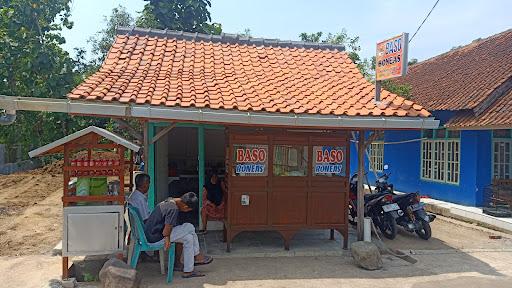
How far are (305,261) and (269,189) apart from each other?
4.28ft

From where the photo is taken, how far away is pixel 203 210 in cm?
816

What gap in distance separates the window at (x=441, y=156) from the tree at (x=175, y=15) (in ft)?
36.9

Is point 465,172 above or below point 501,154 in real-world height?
below

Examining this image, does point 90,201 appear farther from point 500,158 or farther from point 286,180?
point 500,158

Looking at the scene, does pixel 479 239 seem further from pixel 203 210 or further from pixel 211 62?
pixel 211 62

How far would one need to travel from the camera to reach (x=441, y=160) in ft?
42.5

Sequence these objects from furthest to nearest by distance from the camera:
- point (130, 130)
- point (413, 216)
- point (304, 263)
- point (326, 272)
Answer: point (413, 216) → point (130, 130) → point (304, 263) → point (326, 272)

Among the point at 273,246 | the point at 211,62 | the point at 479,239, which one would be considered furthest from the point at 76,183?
the point at 479,239

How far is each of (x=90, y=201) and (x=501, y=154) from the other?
10.6m

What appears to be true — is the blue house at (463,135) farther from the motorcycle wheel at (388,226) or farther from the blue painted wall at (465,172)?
the motorcycle wheel at (388,226)

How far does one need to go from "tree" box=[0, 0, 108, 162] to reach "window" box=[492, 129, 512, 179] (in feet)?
54.4

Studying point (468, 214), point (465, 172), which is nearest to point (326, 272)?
point (468, 214)

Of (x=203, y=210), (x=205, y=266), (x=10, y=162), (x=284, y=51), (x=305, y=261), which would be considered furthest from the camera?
(x=10, y=162)

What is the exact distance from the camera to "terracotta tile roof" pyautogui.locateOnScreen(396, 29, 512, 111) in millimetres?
12211
